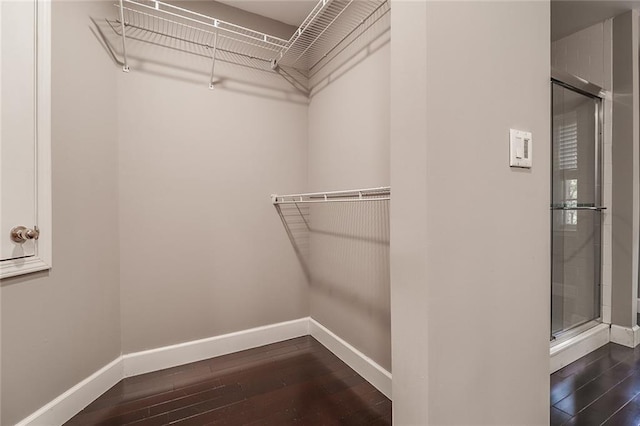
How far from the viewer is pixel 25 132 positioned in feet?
3.77

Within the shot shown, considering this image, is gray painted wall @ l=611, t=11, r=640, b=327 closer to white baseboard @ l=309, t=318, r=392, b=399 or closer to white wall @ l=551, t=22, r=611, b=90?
white wall @ l=551, t=22, r=611, b=90

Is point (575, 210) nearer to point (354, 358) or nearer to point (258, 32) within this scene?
point (354, 358)

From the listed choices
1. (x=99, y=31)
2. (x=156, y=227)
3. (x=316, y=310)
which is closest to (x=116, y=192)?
(x=156, y=227)

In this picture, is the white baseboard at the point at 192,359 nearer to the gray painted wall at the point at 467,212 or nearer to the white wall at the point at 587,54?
the gray painted wall at the point at 467,212

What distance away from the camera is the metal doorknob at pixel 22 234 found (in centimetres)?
112

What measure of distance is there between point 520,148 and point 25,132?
1921mm

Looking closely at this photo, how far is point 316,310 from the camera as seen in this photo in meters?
2.17

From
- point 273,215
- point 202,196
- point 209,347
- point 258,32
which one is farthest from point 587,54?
point 209,347

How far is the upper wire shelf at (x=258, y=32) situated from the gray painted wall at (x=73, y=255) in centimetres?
20

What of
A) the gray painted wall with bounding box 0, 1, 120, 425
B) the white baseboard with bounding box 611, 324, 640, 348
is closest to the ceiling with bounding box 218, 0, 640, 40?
the gray painted wall with bounding box 0, 1, 120, 425

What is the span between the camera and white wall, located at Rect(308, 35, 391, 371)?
1.51 m

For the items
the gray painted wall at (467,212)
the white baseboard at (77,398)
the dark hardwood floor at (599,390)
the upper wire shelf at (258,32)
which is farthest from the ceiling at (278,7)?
the dark hardwood floor at (599,390)

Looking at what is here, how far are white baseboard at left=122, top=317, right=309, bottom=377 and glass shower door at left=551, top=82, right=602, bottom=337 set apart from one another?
186 cm

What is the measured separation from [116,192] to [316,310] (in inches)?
61.0
